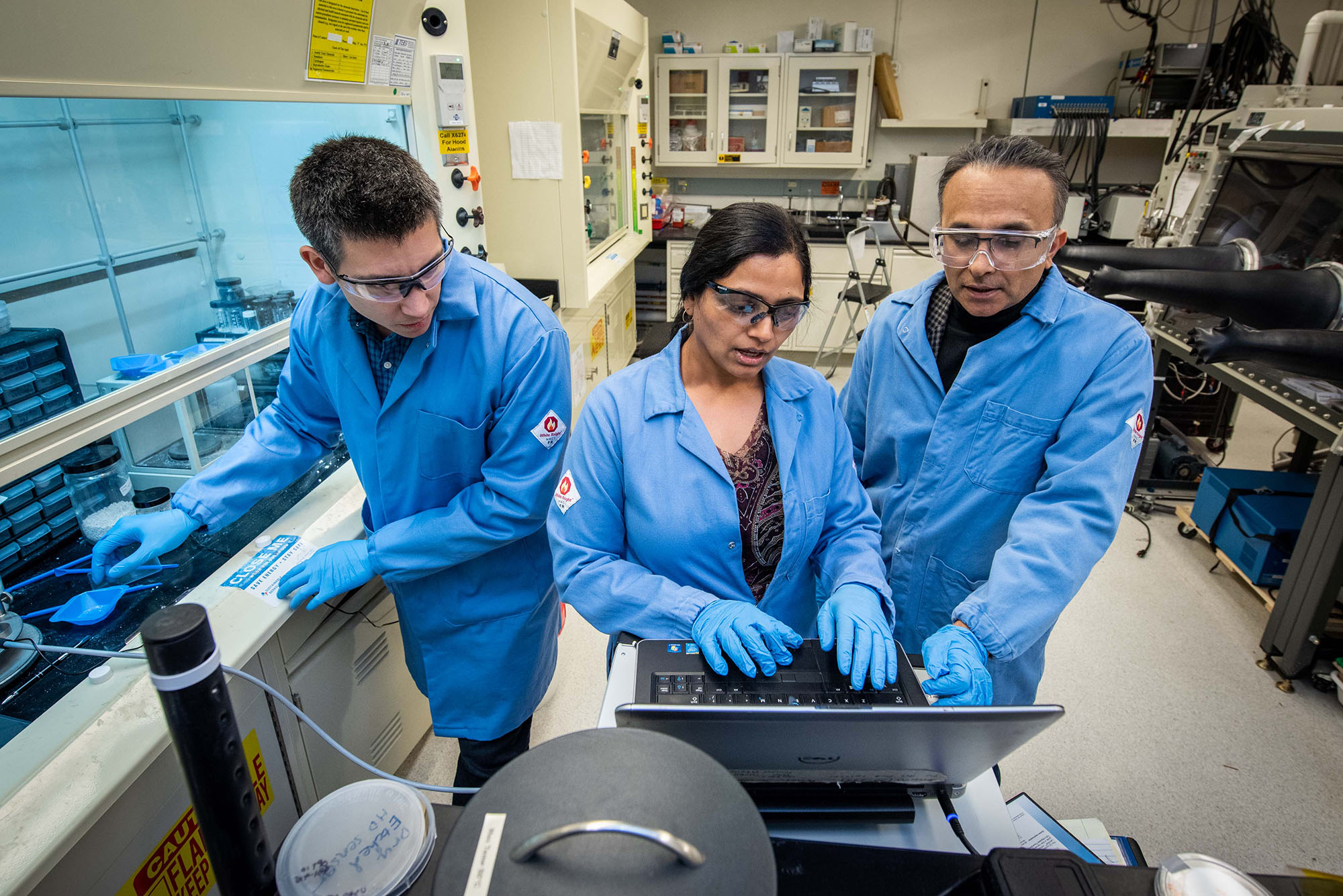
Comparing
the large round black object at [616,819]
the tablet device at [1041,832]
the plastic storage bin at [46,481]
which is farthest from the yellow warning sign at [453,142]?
the tablet device at [1041,832]

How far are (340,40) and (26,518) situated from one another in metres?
1.17

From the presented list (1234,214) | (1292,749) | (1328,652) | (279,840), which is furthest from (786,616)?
(1234,214)

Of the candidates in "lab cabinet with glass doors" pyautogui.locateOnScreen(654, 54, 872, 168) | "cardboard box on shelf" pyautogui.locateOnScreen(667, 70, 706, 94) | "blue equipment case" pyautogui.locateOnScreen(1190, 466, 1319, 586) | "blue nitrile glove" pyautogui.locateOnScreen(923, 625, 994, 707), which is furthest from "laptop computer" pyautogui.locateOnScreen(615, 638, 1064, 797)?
"cardboard box on shelf" pyautogui.locateOnScreen(667, 70, 706, 94)

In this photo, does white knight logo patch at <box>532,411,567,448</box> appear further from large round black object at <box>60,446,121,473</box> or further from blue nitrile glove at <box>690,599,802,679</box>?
large round black object at <box>60,446,121,473</box>

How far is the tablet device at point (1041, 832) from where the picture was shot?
96cm

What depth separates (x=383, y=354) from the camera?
4.73 ft

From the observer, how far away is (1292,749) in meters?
2.20

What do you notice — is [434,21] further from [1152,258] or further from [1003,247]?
[1152,258]

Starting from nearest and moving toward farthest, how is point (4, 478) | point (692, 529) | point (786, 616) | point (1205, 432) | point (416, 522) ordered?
point (4, 478) → point (692, 529) → point (786, 616) → point (416, 522) → point (1205, 432)

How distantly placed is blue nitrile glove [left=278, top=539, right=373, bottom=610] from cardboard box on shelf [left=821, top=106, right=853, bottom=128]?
187 inches

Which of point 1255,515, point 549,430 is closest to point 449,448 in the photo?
point 549,430

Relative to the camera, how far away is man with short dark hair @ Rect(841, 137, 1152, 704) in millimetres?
1169

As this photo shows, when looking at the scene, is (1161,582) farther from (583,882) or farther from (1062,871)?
(583,882)

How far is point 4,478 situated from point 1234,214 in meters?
3.99
